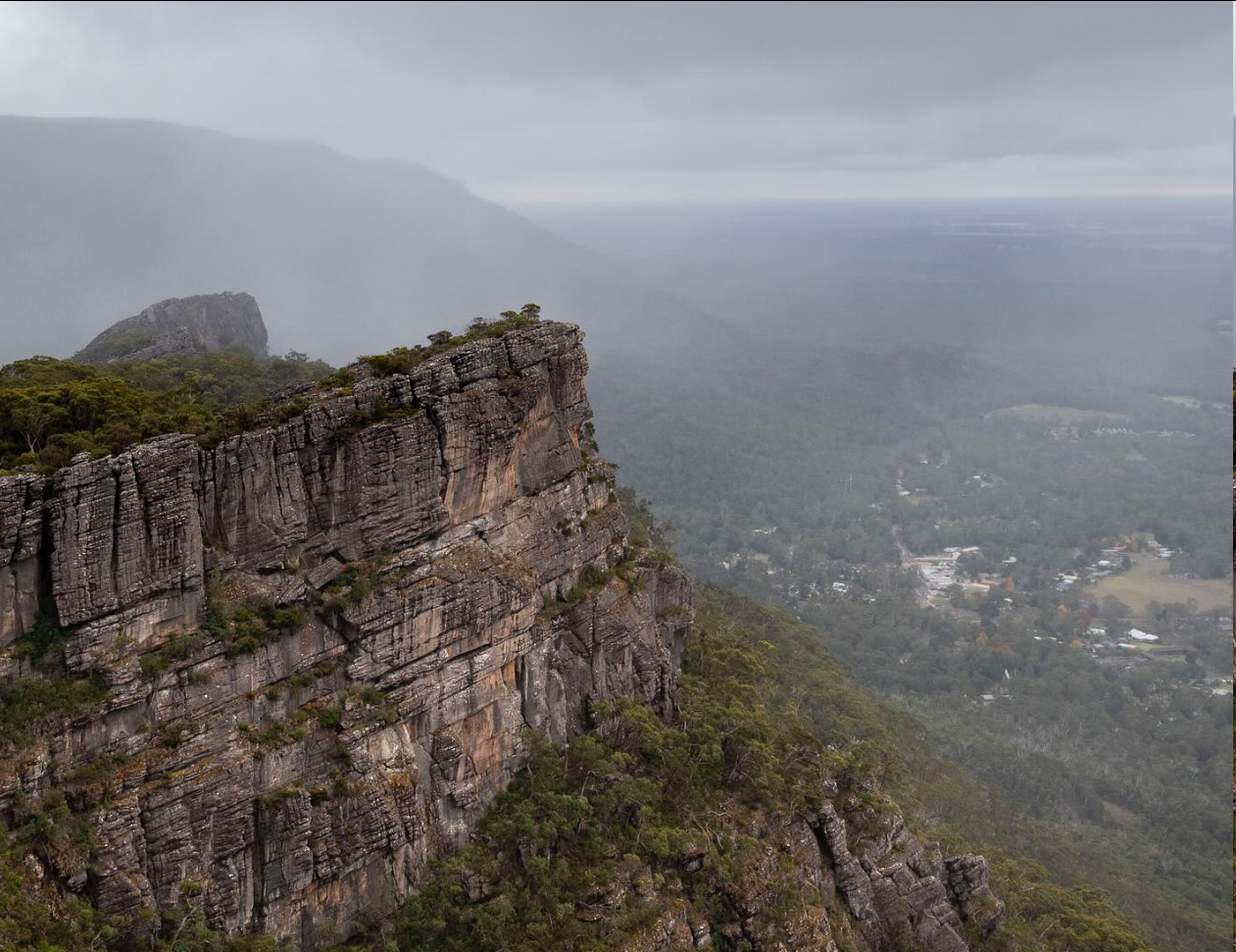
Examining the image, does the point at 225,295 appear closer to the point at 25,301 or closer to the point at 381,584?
the point at 25,301

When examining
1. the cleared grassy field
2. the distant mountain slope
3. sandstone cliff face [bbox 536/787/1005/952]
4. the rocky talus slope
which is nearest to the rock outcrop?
the distant mountain slope

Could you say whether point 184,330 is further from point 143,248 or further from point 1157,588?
point 1157,588

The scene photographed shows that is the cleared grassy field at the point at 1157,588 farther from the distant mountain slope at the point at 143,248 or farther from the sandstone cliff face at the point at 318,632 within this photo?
the distant mountain slope at the point at 143,248

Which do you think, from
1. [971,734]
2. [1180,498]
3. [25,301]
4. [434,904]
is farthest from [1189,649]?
[25,301]

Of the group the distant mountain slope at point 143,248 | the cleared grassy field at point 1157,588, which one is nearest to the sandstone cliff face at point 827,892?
the distant mountain slope at point 143,248

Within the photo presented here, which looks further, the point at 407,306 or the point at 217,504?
the point at 407,306

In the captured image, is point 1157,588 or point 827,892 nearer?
point 827,892

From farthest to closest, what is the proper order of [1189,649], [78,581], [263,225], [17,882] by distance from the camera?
[263,225]
[1189,649]
[78,581]
[17,882]

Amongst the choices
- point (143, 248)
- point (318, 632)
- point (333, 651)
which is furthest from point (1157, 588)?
point (143, 248)
